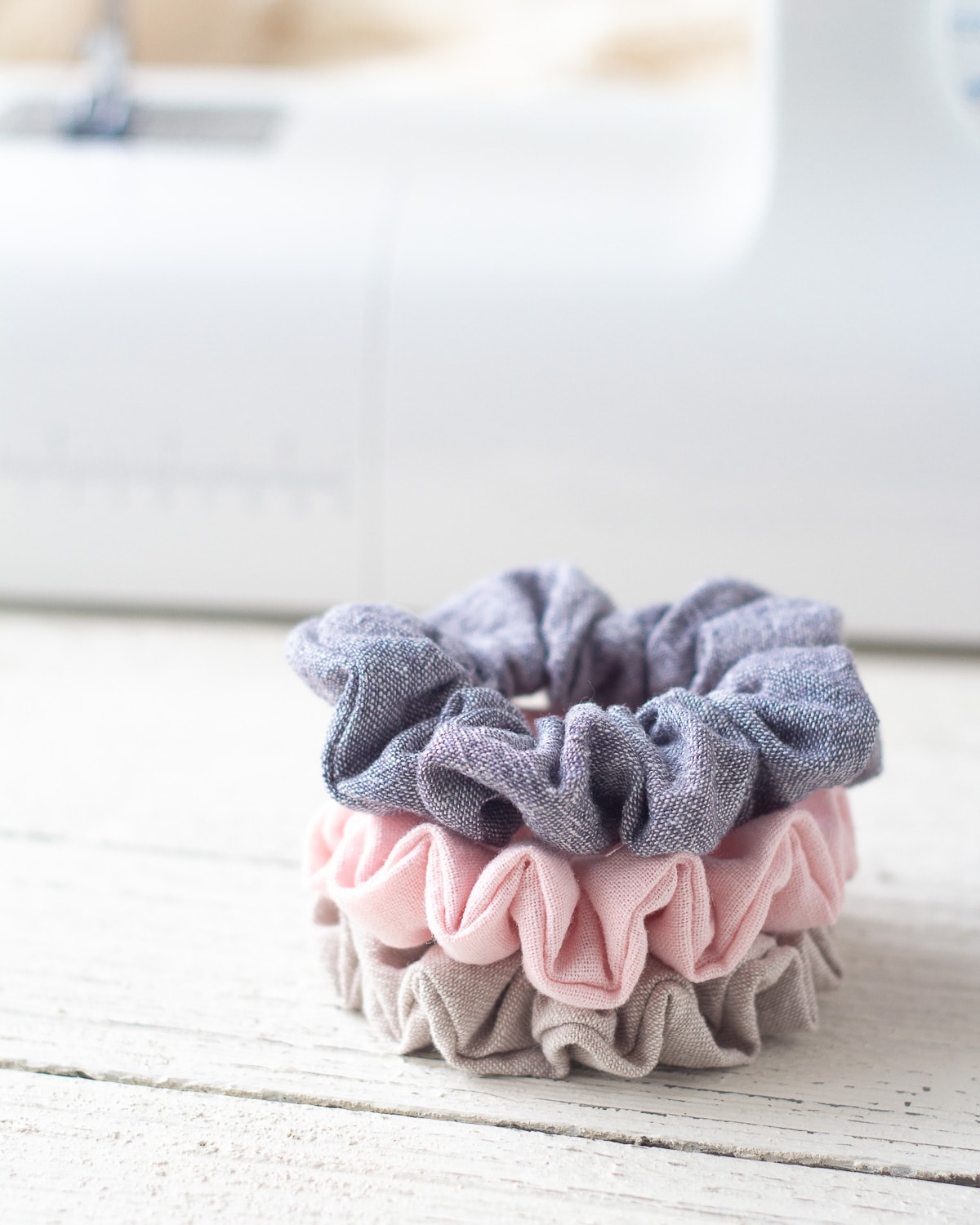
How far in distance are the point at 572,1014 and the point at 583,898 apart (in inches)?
1.5

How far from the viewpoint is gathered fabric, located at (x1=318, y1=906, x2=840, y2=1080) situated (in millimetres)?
451

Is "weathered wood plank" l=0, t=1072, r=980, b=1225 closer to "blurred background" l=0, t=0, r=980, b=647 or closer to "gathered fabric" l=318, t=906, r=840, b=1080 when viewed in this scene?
"gathered fabric" l=318, t=906, r=840, b=1080

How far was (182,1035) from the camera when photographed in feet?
1.61

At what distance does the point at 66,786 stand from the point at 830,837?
414 mm

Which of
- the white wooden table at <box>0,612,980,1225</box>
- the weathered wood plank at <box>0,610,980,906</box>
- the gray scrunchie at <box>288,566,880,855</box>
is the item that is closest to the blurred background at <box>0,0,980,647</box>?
the weathered wood plank at <box>0,610,980,906</box>

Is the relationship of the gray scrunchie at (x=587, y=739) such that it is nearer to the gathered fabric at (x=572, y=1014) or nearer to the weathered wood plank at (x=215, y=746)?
the gathered fabric at (x=572, y=1014)

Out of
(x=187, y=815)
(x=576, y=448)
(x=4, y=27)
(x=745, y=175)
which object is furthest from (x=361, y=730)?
(x=4, y=27)

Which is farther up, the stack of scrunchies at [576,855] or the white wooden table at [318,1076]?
the stack of scrunchies at [576,855]

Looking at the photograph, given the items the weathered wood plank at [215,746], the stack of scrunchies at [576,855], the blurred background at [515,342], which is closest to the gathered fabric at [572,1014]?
the stack of scrunchies at [576,855]

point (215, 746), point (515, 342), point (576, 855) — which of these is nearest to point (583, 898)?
point (576, 855)

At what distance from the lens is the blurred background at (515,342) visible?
2.73ft

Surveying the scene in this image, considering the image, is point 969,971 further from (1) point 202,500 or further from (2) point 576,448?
(1) point 202,500

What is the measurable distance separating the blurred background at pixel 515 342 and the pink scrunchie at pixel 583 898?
0.44 m

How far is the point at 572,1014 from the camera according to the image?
444 millimetres
